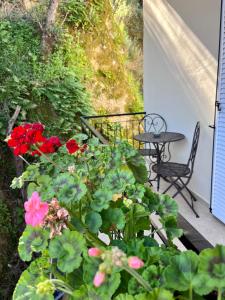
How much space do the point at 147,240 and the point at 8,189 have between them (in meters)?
2.94

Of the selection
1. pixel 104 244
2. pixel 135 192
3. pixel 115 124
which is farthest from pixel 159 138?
pixel 104 244

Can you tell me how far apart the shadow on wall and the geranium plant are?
2.26 meters

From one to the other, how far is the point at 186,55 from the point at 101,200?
10.4 ft

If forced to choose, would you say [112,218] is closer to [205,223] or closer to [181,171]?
[205,223]

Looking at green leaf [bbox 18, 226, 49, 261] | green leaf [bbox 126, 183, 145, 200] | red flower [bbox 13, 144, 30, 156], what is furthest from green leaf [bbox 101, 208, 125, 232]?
red flower [bbox 13, 144, 30, 156]

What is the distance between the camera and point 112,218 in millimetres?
1009

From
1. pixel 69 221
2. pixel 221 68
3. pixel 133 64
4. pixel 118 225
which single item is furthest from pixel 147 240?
pixel 133 64

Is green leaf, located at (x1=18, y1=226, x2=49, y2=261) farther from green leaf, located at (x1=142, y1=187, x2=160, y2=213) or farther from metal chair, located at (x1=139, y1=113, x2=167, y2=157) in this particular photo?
metal chair, located at (x1=139, y1=113, x2=167, y2=157)

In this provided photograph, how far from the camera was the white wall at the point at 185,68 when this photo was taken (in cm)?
325

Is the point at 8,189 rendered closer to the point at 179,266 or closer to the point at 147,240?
the point at 147,240

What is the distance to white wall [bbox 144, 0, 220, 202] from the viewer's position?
128 inches

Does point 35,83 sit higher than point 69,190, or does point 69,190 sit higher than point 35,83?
point 35,83

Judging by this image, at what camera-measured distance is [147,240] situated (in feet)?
3.51

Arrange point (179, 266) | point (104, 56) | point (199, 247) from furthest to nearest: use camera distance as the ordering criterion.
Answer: point (104, 56)
point (199, 247)
point (179, 266)
